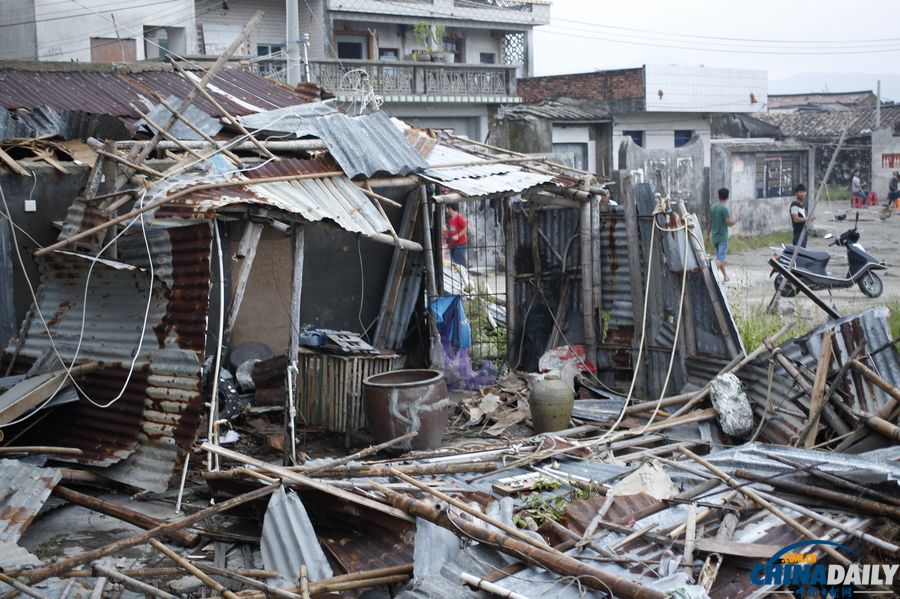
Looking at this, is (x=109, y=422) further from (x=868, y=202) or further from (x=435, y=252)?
(x=868, y=202)

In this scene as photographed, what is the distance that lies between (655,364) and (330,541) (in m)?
5.31

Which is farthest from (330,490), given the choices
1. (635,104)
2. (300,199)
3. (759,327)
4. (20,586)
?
(635,104)

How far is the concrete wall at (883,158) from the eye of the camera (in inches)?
1358

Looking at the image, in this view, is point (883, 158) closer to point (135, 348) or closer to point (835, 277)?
point (835, 277)

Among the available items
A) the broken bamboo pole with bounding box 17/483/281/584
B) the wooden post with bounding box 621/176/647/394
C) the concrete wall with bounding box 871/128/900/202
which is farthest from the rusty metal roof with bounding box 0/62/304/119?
the concrete wall with bounding box 871/128/900/202

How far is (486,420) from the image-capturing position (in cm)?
1005

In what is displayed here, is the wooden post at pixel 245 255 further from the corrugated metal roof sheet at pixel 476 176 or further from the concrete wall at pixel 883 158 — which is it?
the concrete wall at pixel 883 158

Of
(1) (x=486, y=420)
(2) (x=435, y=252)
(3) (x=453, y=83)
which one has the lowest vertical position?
(1) (x=486, y=420)

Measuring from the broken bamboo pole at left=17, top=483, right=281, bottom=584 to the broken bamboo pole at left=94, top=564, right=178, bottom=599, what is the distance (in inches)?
3.9

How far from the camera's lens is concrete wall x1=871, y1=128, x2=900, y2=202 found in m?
34.5

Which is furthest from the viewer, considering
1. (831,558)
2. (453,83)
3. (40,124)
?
(453,83)

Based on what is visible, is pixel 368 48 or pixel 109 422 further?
pixel 368 48

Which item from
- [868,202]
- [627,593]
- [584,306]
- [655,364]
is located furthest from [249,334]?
[868,202]

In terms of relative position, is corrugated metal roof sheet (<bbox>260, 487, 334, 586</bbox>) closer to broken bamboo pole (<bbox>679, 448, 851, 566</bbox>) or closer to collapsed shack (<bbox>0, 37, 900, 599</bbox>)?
collapsed shack (<bbox>0, 37, 900, 599</bbox>)
